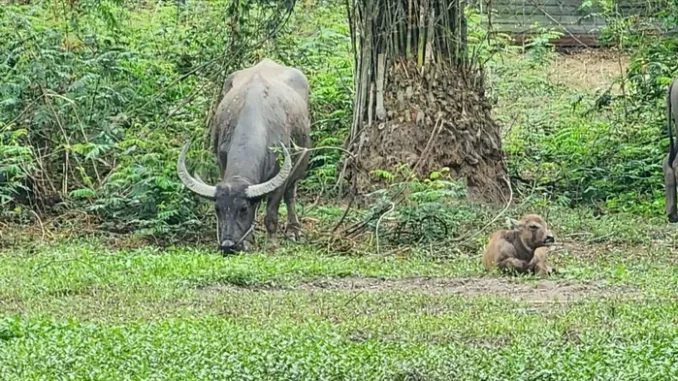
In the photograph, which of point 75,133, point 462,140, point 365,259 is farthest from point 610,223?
point 75,133

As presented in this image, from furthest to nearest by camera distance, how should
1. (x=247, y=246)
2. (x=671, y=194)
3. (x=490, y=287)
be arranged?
(x=671, y=194), (x=247, y=246), (x=490, y=287)

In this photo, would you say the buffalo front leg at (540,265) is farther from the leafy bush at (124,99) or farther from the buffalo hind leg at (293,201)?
the leafy bush at (124,99)

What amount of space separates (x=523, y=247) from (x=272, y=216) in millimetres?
3380

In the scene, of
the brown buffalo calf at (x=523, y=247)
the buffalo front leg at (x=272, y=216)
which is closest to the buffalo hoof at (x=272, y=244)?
the buffalo front leg at (x=272, y=216)

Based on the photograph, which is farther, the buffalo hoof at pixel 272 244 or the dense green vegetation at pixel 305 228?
the buffalo hoof at pixel 272 244

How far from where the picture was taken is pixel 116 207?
14.0 m

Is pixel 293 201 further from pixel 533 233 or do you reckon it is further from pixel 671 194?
pixel 533 233

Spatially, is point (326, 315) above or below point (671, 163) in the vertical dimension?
above

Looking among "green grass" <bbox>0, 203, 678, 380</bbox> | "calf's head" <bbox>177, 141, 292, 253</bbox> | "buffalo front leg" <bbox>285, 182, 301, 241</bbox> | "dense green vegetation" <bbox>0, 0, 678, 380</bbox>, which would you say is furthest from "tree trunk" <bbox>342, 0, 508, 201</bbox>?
"green grass" <bbox>0, 203, 678, 380</bbox>

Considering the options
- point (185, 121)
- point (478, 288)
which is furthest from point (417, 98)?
point (478, 288)

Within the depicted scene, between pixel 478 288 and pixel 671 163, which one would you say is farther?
pixel 671 163

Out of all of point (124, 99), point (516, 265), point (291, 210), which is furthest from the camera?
point (124, 99)

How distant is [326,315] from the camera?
28.8ft

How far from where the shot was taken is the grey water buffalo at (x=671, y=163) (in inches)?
586
